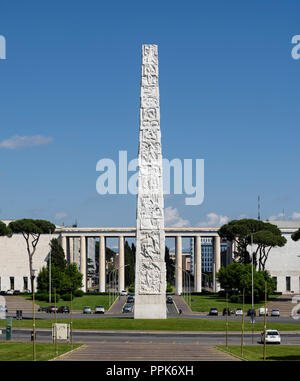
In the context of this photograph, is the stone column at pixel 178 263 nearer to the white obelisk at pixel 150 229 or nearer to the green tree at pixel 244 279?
the green tree at pixel 244 279

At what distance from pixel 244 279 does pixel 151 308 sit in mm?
33316

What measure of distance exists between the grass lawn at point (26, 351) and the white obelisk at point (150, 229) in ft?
91.4

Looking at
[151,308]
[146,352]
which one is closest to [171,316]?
[151,308]

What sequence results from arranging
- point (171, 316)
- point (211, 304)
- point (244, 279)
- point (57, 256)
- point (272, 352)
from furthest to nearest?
point (57, 256) → point (211, 304) → point (244, 279) → point (171, 316) → point (272, 352)

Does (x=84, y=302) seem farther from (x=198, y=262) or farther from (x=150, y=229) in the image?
(x=198, y=262)

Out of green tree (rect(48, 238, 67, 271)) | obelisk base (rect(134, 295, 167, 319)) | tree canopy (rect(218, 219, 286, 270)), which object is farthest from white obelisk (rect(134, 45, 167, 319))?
green tree (rect(48, 238, 67, 271))

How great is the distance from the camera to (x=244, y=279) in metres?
109

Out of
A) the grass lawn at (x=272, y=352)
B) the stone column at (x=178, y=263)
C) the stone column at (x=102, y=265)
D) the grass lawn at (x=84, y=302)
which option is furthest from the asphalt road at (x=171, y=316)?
the stone column at (x=102, y=265)

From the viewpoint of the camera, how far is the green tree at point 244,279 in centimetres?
10850

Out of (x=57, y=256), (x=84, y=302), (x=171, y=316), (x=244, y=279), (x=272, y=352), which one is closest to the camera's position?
(x=272, y=352)

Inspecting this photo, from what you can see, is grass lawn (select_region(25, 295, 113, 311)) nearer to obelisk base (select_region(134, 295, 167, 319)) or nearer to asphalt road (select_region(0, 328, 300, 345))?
obelisk base (select_region(134, 295, 167, 319))
